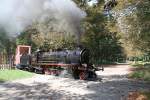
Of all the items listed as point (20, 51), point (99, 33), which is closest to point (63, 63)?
point (20, 51)

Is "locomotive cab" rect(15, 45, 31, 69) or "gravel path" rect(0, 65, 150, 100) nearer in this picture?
"gravel path" rect(0, 65, 150, 100)

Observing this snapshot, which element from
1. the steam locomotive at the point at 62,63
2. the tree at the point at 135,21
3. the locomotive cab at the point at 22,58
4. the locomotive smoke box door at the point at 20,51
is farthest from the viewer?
the locomotive smoke box door at the point at 20,51

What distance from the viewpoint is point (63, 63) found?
23.5 metres

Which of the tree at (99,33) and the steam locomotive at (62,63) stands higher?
the tree at (99,33)

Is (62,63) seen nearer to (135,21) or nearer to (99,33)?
(135,21)

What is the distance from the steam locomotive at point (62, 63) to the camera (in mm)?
21984

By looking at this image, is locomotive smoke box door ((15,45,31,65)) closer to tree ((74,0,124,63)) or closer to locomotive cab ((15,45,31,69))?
locomotive cab ((15,45,31,69))

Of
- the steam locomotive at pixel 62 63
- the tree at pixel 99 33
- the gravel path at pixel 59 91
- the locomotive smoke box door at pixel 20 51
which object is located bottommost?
the gravel path at pixel 59 91

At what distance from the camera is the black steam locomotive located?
2198cm

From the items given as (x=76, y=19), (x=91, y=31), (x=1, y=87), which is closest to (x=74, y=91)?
(x=1, y=87)

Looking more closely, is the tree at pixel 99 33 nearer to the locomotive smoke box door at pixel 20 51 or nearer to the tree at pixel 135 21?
the tree at pixel 135 21

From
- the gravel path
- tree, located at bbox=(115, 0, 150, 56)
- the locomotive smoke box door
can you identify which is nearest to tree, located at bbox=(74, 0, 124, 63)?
tree, located at bbox=(115, 0, 150, 56)

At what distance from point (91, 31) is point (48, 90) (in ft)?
64.6

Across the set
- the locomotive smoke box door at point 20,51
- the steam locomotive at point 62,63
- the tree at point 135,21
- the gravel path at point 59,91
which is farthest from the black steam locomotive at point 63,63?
the tree at point 135,21
